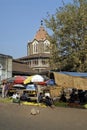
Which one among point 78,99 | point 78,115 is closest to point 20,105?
point 78,99

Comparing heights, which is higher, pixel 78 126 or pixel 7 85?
pixel 7 85

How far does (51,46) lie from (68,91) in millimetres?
5084

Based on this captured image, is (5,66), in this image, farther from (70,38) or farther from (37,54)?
(37,54)

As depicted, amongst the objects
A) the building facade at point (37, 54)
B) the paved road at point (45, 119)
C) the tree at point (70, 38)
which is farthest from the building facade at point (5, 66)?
the building facade at point (37, 54)

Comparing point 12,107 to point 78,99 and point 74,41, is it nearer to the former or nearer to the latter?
point 78,99

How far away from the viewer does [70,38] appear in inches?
1244

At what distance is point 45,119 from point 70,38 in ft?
39.5

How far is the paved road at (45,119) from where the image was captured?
19.3m

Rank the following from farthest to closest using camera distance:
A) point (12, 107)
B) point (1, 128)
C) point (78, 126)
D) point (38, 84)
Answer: point (38, 84) < point (12, 107) < point (1, 128) < point (78, 126)

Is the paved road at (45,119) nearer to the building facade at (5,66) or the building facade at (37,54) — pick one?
the building facade at (5,66)

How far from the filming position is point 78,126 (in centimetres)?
1877

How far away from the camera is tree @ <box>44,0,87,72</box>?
101 ft

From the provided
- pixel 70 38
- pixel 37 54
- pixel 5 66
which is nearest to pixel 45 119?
pixel 70 38

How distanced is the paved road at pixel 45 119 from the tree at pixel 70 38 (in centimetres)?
898
